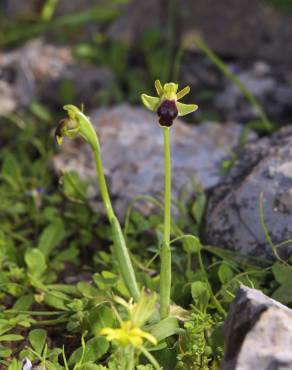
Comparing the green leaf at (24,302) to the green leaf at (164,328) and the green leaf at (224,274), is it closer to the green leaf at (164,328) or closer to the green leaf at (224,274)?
the green leaf at (164,328)

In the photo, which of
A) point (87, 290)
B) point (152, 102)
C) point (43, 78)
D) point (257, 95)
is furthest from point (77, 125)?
point (43, 78)

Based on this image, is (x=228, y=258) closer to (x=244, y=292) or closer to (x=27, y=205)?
(x=244, y=292)

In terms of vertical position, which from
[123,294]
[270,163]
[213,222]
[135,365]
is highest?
[270,163]

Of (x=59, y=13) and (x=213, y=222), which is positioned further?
(x=59, y=13)

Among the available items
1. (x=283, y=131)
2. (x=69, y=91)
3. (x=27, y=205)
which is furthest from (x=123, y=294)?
(x=69, y=91)

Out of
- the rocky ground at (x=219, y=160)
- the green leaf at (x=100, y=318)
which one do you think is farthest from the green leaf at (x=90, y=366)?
the rocky ground at (x=219, y=160)
